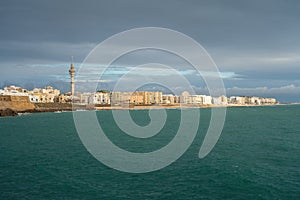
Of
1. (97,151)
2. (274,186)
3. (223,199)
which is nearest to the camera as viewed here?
(223,199)

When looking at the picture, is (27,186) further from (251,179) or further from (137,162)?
(251,179)

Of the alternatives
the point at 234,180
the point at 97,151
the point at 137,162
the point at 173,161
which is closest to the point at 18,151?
the point at 97,151

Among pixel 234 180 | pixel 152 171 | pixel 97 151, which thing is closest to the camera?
pixel 234 180

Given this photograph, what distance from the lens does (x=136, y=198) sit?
19891 mm

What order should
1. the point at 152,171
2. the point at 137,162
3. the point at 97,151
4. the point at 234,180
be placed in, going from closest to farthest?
the point at 234,180 < the point at 152,171 < the point at 137,162 < the point at 97,151

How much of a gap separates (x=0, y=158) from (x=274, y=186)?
26.1 m

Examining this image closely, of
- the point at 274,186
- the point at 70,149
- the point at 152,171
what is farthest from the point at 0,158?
the point at 274,186

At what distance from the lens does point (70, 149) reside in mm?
39156

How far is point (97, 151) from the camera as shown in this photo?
37.1 metres

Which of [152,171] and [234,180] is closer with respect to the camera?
[234,180]

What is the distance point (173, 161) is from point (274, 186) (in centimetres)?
1060

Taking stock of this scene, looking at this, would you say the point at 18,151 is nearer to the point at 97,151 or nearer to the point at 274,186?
the point at 97,151

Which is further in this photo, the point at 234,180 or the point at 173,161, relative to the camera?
the point at 173,161

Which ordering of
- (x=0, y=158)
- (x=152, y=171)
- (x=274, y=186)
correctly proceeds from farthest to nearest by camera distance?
(x=0, y=158) → (x=152, y=171) → (x=274, y=186)
